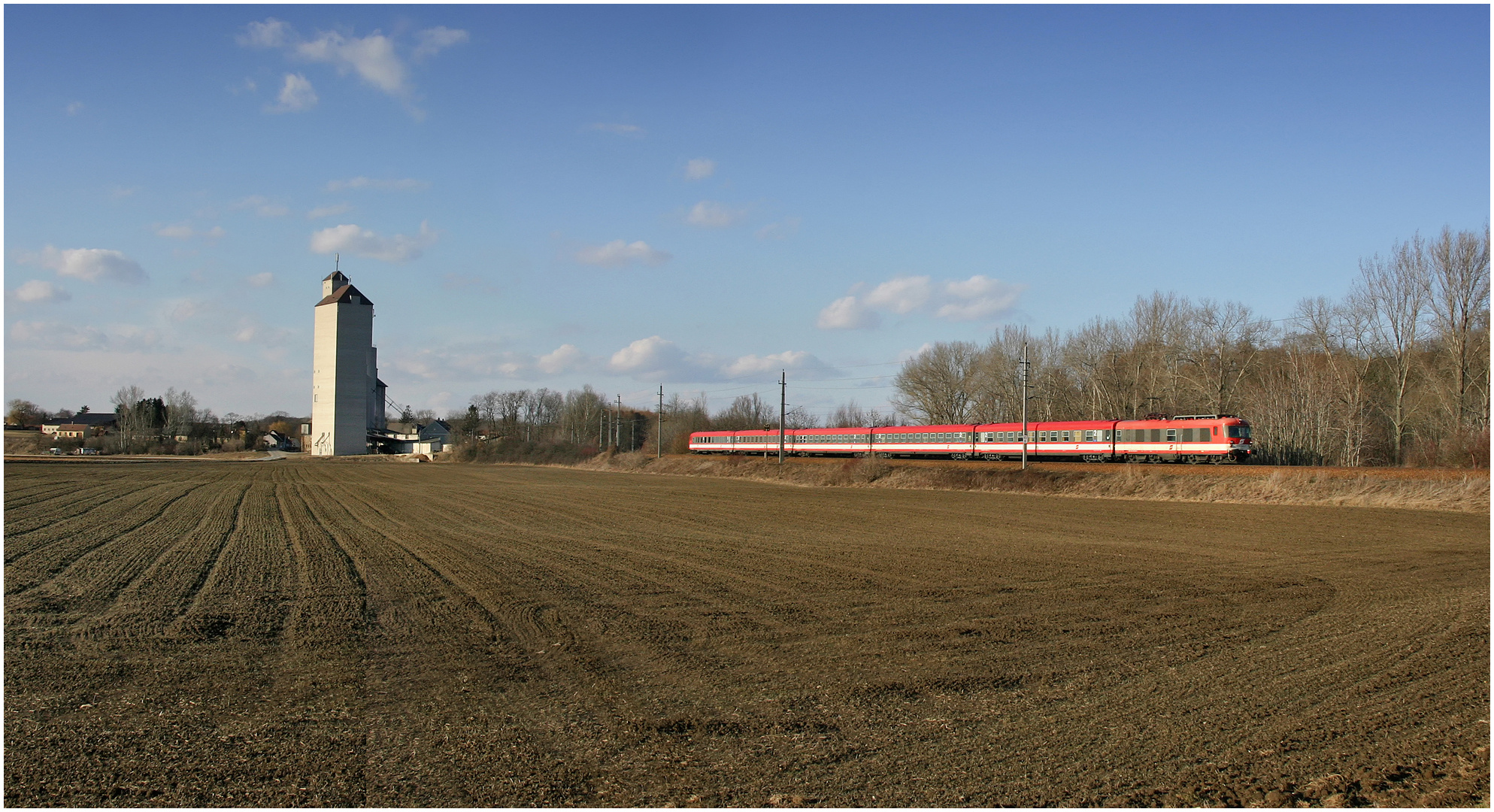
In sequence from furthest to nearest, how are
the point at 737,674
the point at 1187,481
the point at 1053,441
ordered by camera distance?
the point at 1053,441 → the point at 1187,481 → the point at 737,674

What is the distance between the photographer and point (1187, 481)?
34.2 metres

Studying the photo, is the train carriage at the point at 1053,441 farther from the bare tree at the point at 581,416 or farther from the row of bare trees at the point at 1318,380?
the bare tree at the point at 581,416

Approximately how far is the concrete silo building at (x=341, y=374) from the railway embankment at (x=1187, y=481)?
70.3m

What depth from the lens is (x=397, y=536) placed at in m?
19.6

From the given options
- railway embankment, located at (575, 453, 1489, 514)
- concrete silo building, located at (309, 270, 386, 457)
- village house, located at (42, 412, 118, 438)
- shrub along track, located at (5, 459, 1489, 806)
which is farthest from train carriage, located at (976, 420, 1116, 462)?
village house, located at (42, 412, 118, 438)

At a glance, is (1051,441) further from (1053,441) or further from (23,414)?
(23,414)

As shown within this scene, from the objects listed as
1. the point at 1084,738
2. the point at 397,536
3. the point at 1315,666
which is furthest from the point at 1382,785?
Answer: the point at 397,536

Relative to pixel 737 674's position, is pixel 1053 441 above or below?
above

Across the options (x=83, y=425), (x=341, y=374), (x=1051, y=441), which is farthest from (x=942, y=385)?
(x=83, y=425)

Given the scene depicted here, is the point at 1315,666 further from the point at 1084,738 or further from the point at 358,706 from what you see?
the point at 358,706

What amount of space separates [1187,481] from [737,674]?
3172 centimetres

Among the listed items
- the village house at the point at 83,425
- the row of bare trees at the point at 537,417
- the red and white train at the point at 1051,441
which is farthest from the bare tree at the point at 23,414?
the red and white train at the point at 1051,441

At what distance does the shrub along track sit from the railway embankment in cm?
1217

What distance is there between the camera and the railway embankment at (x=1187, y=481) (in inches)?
1088
